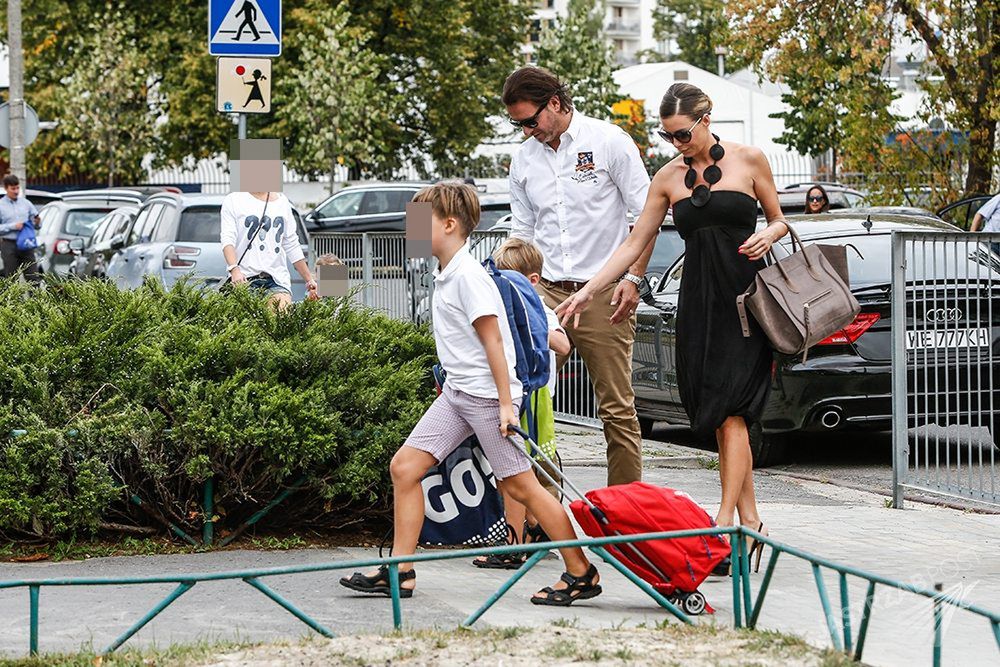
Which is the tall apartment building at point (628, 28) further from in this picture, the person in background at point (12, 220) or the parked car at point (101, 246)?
the person in background at point (12, 220)

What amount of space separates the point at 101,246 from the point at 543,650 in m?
17.5

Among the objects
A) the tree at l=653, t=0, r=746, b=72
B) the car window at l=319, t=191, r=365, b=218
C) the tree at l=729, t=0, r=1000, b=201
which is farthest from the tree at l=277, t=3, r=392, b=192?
the tree at l=653, t=0, r=746, b=72

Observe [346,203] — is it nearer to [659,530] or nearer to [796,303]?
[796,303]

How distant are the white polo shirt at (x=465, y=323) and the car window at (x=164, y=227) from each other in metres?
12.1

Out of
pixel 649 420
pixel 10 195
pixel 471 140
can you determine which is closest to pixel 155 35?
pixel 471 140

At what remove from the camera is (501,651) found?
4.86 m

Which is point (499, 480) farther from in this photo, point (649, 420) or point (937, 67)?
point (937, 67)

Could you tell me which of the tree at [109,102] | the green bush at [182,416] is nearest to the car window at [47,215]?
the tree at [109,102]

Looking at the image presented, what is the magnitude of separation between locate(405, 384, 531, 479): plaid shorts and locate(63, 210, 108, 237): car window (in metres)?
22.3

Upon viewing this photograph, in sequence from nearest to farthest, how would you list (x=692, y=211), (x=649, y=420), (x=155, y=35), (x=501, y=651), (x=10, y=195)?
(x=501, y=651)
(x=692, y=211)
(x=649, y=420)
(x=10, y=195)
(x=155, y=35)

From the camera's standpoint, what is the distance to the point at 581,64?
71.6 meters

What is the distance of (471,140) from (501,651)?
47817mm

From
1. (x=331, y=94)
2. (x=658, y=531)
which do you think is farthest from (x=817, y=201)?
(x=331, y=94)

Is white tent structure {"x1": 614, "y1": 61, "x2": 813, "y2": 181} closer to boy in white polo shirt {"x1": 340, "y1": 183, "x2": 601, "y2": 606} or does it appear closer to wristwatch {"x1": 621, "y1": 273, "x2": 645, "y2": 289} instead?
wristwatch {"x1": 621, "y1": 273, "x2": 645, "y2": 289}
